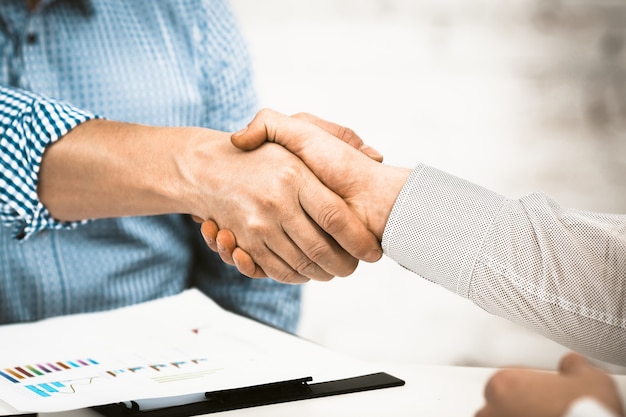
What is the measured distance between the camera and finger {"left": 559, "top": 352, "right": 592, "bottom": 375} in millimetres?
434

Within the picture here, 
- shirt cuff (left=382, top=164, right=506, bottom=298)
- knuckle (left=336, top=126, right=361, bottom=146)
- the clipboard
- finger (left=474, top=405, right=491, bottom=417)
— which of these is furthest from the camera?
knuckle (left=336, top=126, right=361, bottom=146)

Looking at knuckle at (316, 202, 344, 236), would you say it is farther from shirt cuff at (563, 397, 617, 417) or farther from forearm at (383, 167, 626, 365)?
shirt cuff at (563, 397, 617, 417)

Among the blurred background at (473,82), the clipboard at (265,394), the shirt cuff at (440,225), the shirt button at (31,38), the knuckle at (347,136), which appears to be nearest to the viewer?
the clipboard at (265,394)

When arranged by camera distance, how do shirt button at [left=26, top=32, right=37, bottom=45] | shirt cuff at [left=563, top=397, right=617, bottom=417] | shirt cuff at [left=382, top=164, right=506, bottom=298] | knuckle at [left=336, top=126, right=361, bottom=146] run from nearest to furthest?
shirt cuff at [left=563, top=397, right=617, bottom=417], shirt cuff at [left=382, top=164, right=506, bottom=298], knuckle at [left=336, top=126, right=361, bottom=146], shirt button at [left=26, top=32, right=37, bottom=45]

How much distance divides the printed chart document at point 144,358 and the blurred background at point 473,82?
0.80 meters

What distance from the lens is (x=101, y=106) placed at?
46.8 inches

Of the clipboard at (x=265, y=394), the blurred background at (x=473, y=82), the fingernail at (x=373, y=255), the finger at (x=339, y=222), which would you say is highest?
the blurred background at (x=473, y=82)

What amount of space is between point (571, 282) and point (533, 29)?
3.39 feet

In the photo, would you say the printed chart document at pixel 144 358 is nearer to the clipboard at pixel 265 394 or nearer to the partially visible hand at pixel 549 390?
the clipboard at pixel 265 394

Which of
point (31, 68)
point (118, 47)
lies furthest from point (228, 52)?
point (31, 68)

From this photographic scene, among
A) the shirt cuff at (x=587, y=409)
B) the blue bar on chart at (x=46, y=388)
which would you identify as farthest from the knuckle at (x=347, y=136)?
the shirt cuff at (x=587, y=409)

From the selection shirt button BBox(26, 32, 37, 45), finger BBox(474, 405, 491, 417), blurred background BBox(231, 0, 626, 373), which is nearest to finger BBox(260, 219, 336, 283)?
finger BBox(474, 405, 491, 417)

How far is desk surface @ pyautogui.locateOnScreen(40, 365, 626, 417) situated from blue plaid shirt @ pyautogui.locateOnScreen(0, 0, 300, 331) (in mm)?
386

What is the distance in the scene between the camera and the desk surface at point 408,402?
69cm
